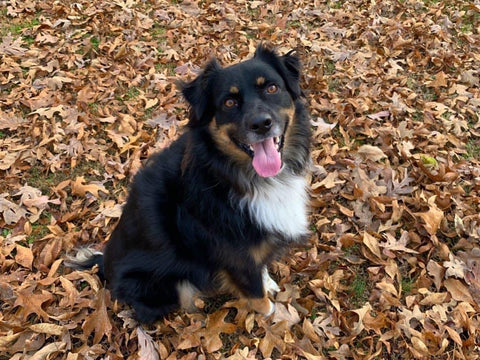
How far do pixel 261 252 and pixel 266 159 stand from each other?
2.53ft

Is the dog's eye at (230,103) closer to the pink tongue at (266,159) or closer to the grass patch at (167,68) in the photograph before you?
the pink tongue at (266,159)

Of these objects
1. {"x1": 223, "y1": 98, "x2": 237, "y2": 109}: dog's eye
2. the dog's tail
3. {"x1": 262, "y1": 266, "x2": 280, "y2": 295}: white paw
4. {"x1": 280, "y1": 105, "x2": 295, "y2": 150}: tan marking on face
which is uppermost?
{"x1": 223, "y1": 98, "x2": 237, "y2": 109}: dog's eye

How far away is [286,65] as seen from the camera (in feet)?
10.9

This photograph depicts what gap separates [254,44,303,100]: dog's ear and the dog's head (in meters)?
0.11

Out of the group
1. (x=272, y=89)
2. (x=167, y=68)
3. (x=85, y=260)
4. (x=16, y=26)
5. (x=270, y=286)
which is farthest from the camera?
(x=16, y=26)

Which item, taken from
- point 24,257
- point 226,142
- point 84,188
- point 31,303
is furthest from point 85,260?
point 226,142

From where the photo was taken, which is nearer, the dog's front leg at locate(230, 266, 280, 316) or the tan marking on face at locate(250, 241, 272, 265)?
the tan marking on face at locate(250, 241, 272, 265)

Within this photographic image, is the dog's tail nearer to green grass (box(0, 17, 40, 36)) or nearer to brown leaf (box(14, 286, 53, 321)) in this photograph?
brown leaf (box(14, 286, 53, 321))

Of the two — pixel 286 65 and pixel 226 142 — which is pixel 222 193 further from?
pixel 286 65

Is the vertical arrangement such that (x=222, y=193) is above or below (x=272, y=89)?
below

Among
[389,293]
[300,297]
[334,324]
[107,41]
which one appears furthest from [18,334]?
[107,41]

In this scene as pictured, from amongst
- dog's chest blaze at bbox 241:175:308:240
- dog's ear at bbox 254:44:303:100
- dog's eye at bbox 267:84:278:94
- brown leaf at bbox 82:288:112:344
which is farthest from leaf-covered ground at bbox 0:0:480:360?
dog's eye at bbox 267:84:278:94

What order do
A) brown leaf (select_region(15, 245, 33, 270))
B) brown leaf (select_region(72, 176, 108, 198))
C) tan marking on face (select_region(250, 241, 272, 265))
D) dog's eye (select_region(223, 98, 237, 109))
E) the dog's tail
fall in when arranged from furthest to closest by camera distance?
brown leaf (select_region(72, 176, 108, 198)) < brown leaf (select_region(15, 245, 33, 270)) < the dog's tail < tan marking on face (select_region(250, 241, 272, 265)) < dog's eye (select_region(223, 98, 237, 109))

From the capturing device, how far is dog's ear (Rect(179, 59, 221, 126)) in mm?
3062
